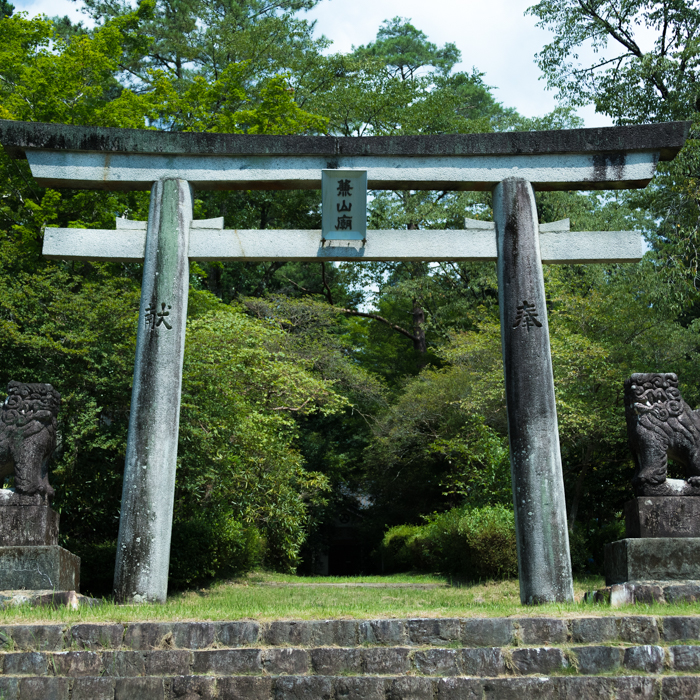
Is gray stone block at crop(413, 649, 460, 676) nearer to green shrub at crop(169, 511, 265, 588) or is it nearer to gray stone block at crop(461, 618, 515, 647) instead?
gray stone block at crop(461, 618, 515, 647)

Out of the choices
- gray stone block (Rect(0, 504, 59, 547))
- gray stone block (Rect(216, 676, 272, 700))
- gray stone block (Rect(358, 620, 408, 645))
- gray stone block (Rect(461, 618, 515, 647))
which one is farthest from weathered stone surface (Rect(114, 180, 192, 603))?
gray stone block (Rect(461, 618, 515, 647))

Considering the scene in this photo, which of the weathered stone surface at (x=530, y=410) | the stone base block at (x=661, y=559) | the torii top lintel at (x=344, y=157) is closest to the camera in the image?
the stone base block at (x=661, y=559)

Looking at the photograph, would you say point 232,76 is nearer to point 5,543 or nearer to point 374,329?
point 374,329

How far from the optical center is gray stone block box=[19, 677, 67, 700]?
4867 millimetres

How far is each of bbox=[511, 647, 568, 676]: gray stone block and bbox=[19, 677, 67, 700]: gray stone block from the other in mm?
2988

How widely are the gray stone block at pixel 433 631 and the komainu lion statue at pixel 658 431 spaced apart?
2.69 meters

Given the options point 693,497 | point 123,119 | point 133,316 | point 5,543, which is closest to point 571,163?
point 693,497

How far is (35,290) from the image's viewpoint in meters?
12.9

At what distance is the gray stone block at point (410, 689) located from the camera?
479 centimetres

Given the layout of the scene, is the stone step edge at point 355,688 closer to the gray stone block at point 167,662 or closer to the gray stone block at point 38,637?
the gray stone block at point 167,662

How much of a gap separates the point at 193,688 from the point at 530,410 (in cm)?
391

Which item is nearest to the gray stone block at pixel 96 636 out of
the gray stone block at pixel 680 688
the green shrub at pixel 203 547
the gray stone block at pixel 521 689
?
the gray stone block at pixel 521 689

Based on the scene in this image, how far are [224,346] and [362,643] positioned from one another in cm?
965

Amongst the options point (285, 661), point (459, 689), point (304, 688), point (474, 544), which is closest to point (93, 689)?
point (285, 661)
